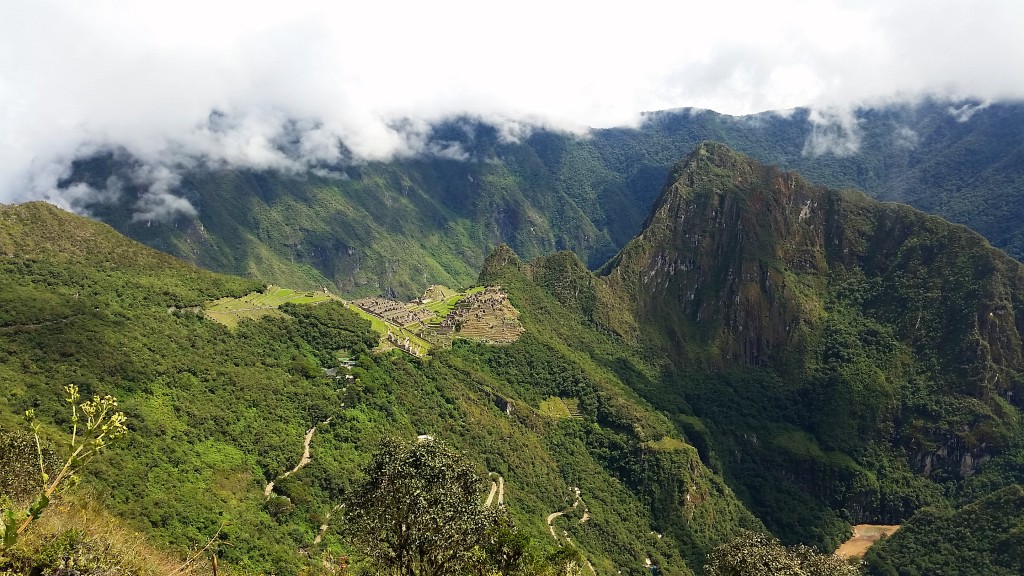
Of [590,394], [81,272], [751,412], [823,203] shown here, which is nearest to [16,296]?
[81,272]

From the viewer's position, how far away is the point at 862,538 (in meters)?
121

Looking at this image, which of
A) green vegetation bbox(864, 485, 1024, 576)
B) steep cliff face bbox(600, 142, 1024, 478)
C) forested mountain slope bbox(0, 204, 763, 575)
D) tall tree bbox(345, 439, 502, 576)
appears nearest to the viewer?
tall tree bbox(345, 439, 502, 576)

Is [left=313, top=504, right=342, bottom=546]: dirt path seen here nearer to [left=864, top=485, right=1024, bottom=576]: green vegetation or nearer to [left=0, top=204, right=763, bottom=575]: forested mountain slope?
[left=0, top=204, right=763, bottom=575]: forested mountain slope

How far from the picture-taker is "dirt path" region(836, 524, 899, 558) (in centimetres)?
11559

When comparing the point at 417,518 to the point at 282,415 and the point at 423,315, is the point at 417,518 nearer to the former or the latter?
the point at 282,415

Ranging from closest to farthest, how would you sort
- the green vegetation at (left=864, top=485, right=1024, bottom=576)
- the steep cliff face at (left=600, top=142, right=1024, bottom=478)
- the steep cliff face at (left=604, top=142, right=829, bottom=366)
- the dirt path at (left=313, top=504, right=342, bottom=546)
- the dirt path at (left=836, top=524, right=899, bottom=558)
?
the dirt path at (left=313, top=504, right=342, bottom=546) < the green vegetation at (left=864, top=485, right=1024, bottom=576) < the dirt path at (left=836, top=524, right=899, bottom=558) < the steep cliff face at (left=600, top=142, right=1024, bottom=478) < the steep cliff face at (left=604, top=142, right=829, bottom=366)

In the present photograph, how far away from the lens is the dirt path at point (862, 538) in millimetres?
115594

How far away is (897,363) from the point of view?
149 meters

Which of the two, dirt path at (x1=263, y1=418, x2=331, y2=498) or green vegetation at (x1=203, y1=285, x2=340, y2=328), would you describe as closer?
dirt path at (x1=263, y1=418, x2=331, y2=498)

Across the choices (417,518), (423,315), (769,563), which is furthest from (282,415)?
(769,563)

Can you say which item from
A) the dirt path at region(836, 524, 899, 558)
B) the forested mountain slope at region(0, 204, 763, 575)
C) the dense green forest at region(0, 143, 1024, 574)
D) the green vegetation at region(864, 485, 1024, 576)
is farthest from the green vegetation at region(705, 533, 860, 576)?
the dirt path at region(836, 524, 899, 558)

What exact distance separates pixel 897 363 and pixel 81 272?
171 m

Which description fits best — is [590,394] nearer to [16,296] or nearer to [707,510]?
[707,510]

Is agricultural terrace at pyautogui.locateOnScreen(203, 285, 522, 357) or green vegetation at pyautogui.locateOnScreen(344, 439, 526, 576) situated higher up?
agricultural terrace at pyautogui.locateOnScreen(203, 285, 522, 357)
